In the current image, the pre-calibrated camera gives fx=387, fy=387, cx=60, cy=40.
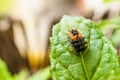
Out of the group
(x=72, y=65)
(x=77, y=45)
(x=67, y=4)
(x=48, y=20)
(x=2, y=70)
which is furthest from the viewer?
(x=67, y=4)

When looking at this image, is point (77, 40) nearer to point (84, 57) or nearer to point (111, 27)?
point (84, 57)

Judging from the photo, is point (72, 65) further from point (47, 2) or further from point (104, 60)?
point (47, 2)

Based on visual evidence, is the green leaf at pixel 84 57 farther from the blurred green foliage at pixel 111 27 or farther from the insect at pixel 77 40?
the blurred green foliage at pixel 111 27

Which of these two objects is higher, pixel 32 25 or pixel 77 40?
pixel 77 40

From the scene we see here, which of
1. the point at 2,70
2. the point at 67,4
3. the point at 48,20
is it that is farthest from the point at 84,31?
the point at 67,4

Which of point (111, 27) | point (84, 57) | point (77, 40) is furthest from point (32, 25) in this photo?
point (84, 57)
